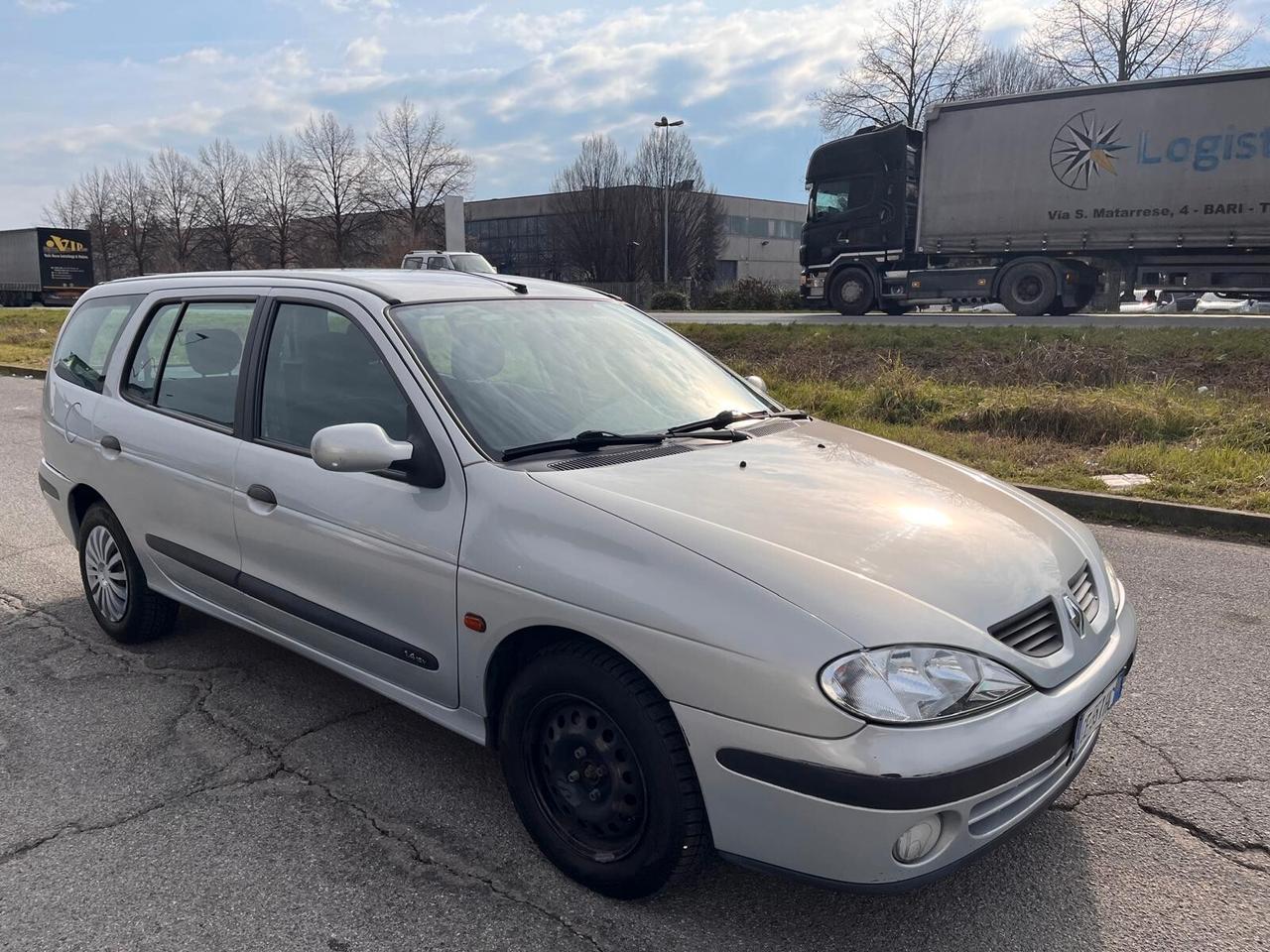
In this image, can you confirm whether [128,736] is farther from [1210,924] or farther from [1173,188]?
[1173,188]

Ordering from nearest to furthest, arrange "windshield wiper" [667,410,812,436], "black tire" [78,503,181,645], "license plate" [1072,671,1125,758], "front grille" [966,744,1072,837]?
1. "front grille" [966,744,1072,837]
2. "license plate" [1072,671,1125,758]
3. "windshield wiper" [667,410,812,436]
4. "black tire" [78,503,181,645]

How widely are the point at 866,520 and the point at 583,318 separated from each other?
1.59m

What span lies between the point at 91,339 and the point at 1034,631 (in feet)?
14.5

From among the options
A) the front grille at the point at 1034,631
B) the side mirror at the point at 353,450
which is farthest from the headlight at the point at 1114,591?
the side mirror at the point at 353,450

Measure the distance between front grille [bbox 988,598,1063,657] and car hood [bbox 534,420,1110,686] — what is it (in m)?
0.02

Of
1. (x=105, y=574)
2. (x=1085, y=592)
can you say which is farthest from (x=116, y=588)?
(x=1085, y=592)

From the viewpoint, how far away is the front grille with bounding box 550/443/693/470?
284cm

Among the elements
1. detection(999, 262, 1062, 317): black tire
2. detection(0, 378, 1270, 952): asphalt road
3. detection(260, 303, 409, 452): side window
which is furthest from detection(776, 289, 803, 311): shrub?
detection(260, 303, 409, 452): side window

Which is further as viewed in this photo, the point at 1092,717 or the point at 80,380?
the point at 80,380


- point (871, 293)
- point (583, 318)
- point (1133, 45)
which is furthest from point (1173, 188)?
point (1133, 45)

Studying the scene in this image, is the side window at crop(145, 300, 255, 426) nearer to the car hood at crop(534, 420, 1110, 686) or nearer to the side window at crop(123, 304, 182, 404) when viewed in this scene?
the side window at crop(123, 304, 182, 404)

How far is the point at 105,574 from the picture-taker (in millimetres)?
4477

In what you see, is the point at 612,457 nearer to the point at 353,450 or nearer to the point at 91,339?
the point at 353,450

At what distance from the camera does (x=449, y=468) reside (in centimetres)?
284
